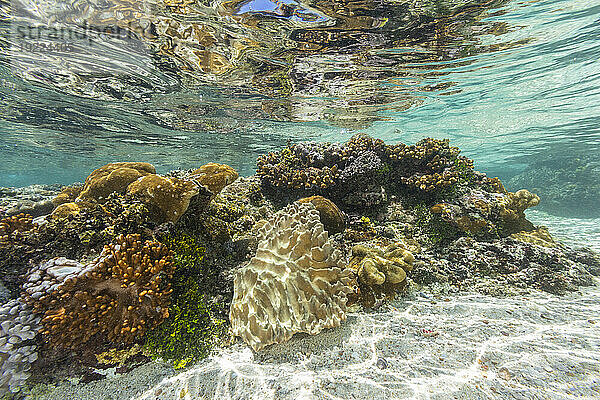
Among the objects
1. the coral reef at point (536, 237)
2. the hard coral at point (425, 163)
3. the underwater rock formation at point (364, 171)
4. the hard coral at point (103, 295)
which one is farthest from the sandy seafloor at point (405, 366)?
the hard coral at point (425, 163)

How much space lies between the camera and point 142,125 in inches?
631

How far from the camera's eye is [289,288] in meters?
3.49

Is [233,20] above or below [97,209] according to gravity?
above

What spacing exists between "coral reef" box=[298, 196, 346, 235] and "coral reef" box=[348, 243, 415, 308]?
1.08 metres

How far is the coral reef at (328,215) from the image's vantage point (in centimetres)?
564

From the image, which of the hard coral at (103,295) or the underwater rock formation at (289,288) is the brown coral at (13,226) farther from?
the underwater rock formation at (289,288)

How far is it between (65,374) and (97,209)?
92.6 inches

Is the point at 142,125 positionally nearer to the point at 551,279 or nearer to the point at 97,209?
the point at 97,209

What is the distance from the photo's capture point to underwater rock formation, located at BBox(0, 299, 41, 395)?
2848 mm

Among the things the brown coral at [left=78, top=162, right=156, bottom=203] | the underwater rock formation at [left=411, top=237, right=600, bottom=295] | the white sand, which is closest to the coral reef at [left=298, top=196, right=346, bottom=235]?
the underwater rock formation at [left=411, top=237, right=600, bottom=295]

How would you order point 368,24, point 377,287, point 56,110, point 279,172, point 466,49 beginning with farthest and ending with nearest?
1. point 56,110
2. point 466,49
3. point 368,24
4. point 279,172
5. point 377,287

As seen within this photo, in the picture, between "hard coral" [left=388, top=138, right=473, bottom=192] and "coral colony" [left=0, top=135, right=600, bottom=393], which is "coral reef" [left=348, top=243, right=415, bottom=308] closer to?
"coral colony" [left=0, top=135, right=600, bottom=393]

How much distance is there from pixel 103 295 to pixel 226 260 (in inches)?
75.4

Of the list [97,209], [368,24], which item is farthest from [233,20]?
[97,209]
